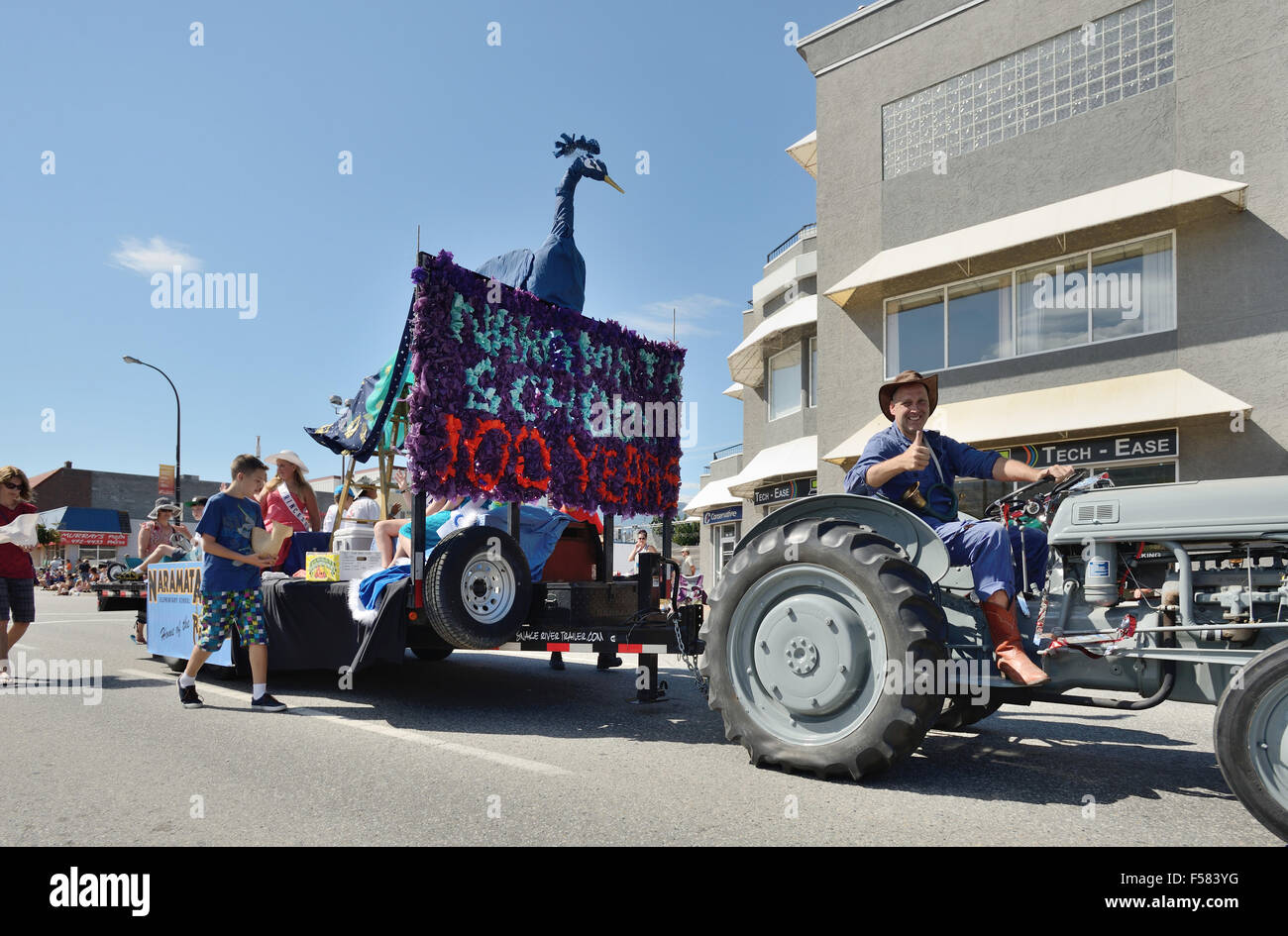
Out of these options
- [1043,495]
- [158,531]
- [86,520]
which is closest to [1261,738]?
[1043,495]

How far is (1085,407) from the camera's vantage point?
13.4 m

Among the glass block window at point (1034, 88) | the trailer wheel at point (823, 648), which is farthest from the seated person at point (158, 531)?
the glass block window at point (1034, 88)

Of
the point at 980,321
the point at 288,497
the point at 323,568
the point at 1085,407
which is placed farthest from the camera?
the point at 980,321

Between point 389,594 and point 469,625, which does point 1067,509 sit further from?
point 389,594

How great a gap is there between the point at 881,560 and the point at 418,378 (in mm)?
3323

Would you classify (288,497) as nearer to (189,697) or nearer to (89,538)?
(189,697)

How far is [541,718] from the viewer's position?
19.0 ft

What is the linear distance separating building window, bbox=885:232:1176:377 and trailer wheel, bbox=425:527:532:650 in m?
11.9

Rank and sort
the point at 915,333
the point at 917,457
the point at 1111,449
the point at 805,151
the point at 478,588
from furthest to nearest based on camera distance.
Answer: the point at 805,151 → the point at 915,333 → the point at 1111,449 → the point at 478,588 → the point at 917,457

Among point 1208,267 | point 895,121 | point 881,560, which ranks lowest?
point 881,560

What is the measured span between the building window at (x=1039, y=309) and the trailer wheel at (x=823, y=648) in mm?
11794

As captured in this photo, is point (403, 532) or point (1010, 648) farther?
point (403, 532)

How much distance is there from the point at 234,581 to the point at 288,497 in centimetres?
144
